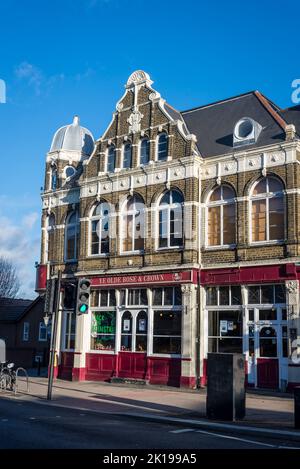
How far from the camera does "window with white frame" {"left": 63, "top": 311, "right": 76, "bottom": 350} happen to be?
25.1m

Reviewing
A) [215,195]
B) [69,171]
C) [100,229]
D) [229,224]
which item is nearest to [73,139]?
[69,171]

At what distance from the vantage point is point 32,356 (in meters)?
34.4

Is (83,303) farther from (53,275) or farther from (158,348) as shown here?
(53,275)

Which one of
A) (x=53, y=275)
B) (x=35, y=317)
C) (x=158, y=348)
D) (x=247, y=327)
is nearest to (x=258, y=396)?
(x=247, y=327)

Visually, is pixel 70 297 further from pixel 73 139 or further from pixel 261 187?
pixel 73 139

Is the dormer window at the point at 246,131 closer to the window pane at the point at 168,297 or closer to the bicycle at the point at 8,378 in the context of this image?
the window pane at the point at 168,297

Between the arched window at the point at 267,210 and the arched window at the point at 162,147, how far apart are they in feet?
14.5

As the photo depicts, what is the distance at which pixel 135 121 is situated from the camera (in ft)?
79.5

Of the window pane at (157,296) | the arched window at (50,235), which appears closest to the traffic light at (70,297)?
the window pane at (157,296)

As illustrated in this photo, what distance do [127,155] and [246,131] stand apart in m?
5.58

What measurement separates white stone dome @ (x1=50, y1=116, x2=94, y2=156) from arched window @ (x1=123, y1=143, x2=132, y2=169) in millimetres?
4574

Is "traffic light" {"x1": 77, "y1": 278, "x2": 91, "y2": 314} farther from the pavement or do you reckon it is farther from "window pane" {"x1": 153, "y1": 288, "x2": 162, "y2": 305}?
"window pane" {"x1": 153, "y1": 288, "x2": 162, "y2": 305}

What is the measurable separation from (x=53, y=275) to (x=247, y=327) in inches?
425

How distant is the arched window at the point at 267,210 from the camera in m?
20.0
